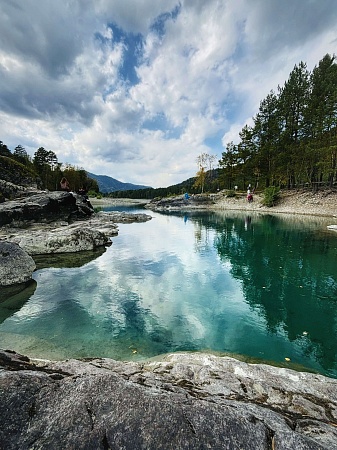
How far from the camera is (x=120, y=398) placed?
2615 millimetres

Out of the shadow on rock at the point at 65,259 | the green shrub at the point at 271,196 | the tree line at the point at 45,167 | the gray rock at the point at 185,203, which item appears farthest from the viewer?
the tree line at the point at 45,167

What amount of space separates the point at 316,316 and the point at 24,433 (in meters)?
9.27

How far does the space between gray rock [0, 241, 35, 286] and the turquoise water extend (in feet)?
2.60

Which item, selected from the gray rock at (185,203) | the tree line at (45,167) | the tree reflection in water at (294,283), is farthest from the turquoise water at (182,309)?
the tree line at (45,167)

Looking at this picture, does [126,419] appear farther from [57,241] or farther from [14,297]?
[57,241]

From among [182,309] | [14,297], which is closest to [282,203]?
[182,309]

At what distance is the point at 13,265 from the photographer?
11.0m

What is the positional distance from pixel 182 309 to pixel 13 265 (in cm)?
822

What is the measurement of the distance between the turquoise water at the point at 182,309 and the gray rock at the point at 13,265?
0.79 m

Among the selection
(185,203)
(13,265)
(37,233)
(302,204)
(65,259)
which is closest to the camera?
(13,265)

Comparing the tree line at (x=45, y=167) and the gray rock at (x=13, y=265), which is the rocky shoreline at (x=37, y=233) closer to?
the gray rock at (x=13, y=265)

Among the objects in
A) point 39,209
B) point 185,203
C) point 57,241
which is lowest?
point 57,241

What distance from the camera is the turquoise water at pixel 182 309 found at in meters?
6.83

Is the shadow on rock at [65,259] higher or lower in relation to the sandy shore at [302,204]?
lower
